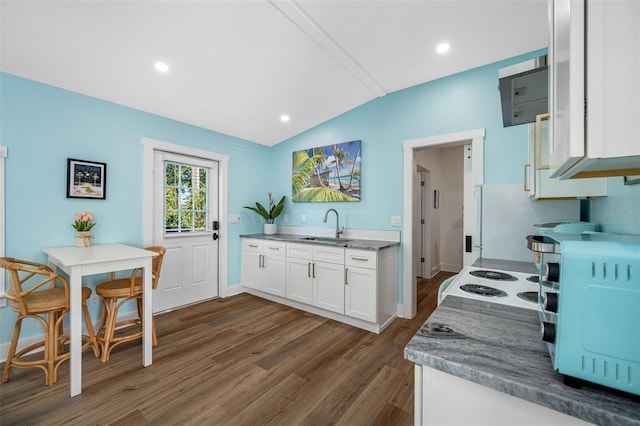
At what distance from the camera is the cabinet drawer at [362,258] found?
8.77ft

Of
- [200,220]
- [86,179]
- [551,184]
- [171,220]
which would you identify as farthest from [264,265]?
[551,184]

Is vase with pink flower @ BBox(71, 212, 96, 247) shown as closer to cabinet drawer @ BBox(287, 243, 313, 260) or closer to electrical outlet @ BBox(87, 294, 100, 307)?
electrical outlet @ BBox(87, 294, 100, 307)

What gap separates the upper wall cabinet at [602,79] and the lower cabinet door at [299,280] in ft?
9.38

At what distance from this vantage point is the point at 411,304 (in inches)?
119

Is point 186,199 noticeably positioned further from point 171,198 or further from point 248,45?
point 248,45

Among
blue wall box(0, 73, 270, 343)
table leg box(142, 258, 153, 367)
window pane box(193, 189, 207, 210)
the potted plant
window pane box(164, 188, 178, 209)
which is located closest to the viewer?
→ table leg box(142, 258, 153, 367)

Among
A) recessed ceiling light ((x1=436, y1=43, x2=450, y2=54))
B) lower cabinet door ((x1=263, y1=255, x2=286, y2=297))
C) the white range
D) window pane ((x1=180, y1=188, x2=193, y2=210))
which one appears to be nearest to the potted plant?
lower cabinet door ((x1=263, y1=255, x2=286, y2=297))

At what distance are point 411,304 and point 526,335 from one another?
7.84 ft

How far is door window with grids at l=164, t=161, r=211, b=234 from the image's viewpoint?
3.28m

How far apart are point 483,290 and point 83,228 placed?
327 centimetres

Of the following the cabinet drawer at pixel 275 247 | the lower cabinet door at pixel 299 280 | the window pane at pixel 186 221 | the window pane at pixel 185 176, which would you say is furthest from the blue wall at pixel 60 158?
the lower cabinet door at pixel 299 280

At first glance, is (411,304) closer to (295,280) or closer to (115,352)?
(295,280)

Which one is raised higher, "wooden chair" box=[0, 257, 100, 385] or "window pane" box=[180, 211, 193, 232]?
"window pane" box=[180, 211, 193, 232]

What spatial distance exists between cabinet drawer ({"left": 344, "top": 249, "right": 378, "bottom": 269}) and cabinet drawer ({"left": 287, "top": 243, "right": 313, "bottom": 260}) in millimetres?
514
